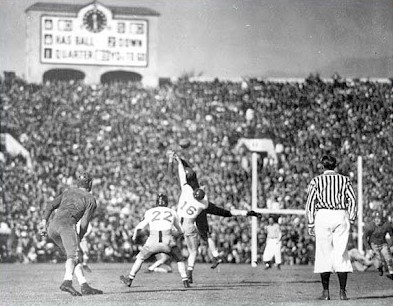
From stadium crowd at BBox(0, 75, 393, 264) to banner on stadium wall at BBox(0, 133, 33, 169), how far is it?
30 cm

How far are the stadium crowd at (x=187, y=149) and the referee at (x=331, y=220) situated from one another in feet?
51.0

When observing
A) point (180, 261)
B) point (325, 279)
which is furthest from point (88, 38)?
point (325, 279)

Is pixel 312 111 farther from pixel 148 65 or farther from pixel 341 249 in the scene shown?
pixel 341 249

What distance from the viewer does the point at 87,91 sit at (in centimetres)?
3972

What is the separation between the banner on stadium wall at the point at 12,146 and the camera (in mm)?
35562

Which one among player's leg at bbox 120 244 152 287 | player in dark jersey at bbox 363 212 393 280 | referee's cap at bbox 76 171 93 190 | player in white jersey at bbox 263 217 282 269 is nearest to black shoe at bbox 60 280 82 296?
referee's cap at bbox 76 171 93 190

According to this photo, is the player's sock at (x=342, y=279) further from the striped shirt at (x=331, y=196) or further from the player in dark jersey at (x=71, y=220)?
the player in dark jersey at (x=71, y=220)

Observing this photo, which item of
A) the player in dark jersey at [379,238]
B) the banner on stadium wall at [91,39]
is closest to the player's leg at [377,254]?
the player in dark jersey at [379,238]

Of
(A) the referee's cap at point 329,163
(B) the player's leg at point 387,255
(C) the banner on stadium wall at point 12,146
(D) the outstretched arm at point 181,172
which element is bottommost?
(B) the player's leg at point 387,255

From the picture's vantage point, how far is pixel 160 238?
532 inches

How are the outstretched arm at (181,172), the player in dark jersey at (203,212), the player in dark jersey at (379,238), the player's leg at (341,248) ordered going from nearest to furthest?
the player's leg at (341,248) → the player in dark jersey at (203,212) → the outstretched arm at (181,172) → the player in dark jersey at (379,238)

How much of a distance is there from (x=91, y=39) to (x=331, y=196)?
32382 millimetres

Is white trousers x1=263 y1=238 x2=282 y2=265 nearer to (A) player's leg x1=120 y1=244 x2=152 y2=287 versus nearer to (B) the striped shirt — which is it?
(A) player's leg x1=120 y1=244 x2=152 y2=287

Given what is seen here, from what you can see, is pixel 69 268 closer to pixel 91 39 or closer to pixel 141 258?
pixel 141 258
